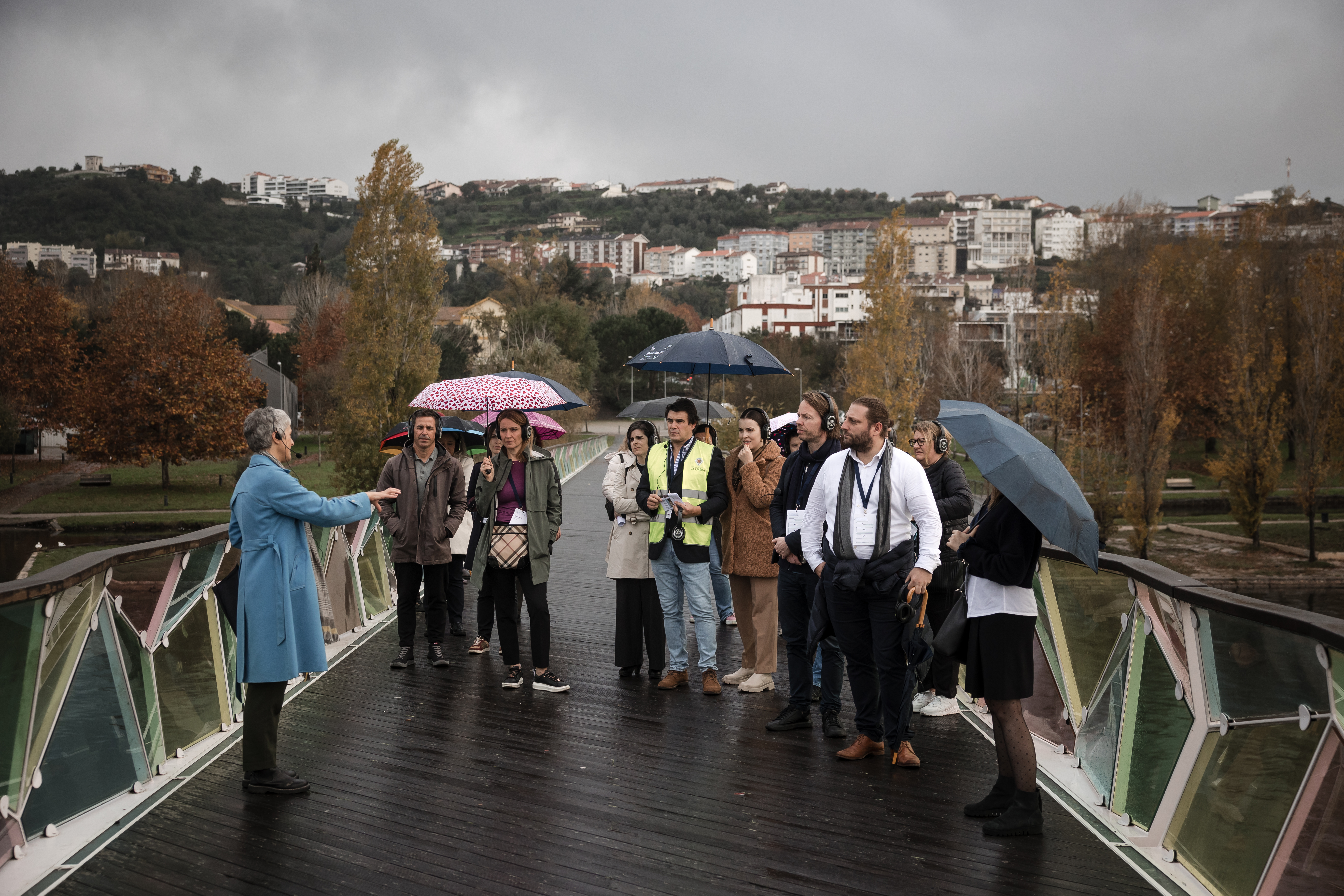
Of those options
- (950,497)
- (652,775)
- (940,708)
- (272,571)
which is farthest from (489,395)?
(940,708)

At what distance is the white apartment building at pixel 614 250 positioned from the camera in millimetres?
180375

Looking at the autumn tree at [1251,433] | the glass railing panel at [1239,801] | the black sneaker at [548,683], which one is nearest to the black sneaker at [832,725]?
the black sneaker at [548,683]

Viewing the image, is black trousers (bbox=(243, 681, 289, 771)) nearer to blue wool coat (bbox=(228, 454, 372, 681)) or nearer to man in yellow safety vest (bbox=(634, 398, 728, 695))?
blue wool coat (bbox=(228, 454, 372, 681))

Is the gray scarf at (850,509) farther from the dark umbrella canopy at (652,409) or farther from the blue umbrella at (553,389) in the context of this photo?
the dark umbrella canopy at (652,409)

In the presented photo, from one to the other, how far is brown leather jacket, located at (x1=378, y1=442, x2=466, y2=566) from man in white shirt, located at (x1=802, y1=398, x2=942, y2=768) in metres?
3.04

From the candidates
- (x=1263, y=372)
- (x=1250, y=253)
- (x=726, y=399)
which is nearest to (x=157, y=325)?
(x=726, y=399)

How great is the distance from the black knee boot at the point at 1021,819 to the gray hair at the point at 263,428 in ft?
11.3

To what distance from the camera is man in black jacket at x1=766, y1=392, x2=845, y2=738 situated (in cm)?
531

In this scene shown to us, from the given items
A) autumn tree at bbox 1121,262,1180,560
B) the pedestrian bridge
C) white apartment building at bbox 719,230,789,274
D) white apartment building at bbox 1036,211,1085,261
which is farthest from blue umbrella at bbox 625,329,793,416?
white apartment building at bbox 1036,211,1085,261

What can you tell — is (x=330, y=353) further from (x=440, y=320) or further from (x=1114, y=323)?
(x=1114, y=323)

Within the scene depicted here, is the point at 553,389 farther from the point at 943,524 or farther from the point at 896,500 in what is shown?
the point at 896,500

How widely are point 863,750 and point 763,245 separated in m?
185

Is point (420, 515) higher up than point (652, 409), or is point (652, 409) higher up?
point (652, 409)

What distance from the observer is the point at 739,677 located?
20.6 ft
